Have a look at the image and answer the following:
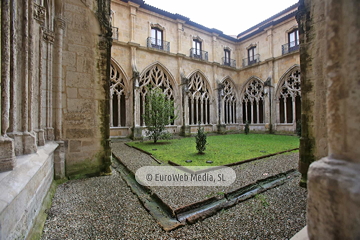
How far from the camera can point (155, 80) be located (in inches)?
491

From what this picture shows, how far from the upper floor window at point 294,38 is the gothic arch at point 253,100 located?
353 centimetres

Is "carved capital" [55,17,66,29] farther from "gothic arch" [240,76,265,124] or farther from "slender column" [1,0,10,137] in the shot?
"gothic arch" [240,76,265,124]

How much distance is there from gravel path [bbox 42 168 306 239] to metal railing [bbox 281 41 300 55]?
14.1m

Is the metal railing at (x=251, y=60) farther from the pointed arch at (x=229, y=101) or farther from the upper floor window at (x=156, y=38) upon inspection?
the upper floor window at (x=156, y=38)

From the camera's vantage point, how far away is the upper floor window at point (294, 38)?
43.2 feet

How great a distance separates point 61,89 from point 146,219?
3.24 meters

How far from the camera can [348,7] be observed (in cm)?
76

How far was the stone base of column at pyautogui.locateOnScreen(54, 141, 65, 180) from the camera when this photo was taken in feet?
11.3

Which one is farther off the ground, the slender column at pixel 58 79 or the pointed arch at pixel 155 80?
the pointed arch at pixel 155 80

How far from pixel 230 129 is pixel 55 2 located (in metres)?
15.3

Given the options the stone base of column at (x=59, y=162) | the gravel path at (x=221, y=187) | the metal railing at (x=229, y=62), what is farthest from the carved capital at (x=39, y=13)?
the metal railing at (x=229, y=62)

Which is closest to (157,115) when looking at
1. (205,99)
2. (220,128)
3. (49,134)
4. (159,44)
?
(49,134)

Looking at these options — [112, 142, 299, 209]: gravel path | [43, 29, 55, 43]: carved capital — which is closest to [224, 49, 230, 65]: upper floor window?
[112, 142, 299, 209]: gravel path

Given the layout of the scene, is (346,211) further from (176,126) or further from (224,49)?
(224,49)
